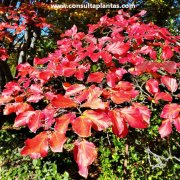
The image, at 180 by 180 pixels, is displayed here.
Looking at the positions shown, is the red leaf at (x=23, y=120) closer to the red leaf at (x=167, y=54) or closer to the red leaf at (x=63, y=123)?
the red leaf at (x=63, y=123)

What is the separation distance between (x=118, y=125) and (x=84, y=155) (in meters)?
0.19

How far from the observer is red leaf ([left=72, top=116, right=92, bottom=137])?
93 cm

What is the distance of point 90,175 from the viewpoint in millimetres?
3629

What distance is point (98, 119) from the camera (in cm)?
100

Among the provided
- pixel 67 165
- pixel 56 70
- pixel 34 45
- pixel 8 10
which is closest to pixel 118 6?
pixel 34 45

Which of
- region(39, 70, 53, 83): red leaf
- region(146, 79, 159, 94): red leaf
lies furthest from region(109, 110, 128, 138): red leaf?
region(39, 70, 53, 83): red leaf

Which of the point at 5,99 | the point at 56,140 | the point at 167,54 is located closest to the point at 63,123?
the point at 56,140

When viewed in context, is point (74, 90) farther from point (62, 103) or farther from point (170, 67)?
point (170, 67)

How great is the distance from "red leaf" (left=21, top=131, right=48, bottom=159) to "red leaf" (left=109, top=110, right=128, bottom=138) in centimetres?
28

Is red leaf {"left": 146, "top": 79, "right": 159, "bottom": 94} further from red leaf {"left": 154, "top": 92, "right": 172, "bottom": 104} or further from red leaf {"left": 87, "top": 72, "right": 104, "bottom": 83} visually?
red leaf {"left": 87, "top": 72, "right": 104, "bottom": 83}

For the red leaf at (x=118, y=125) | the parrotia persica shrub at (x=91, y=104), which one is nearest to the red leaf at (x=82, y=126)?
the parrotia persica shrub at (x=91, y=104)

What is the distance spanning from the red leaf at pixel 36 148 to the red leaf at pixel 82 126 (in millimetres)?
137

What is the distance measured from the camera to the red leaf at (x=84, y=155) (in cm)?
91

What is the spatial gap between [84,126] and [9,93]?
1021 millimetres
